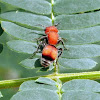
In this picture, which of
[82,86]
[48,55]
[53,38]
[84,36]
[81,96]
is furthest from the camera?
[53,38]

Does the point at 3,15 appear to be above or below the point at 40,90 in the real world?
above

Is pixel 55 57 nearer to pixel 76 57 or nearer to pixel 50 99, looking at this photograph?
pixel 76 57

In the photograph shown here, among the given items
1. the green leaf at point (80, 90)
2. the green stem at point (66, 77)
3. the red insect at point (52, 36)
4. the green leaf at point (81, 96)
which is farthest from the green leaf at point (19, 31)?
the green leaf at point (81, 96)

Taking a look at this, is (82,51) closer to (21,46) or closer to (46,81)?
(46,81)

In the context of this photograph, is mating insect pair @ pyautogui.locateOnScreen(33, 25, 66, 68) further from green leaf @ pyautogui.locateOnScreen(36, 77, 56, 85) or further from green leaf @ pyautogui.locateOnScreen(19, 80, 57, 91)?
green leaf @ pyautogui.locateOnScreen(19, 80, 57, 91)

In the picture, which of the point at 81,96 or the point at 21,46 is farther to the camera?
the point at 21,46

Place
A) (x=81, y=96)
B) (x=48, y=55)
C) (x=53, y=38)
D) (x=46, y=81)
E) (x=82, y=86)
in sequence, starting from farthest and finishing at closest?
(x=53, y=38) → (x=48, y=55) → (x=46, y=81) → (x=82, y=86) → (x=81, y=96)

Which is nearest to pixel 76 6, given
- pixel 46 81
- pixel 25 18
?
pixel 25 18

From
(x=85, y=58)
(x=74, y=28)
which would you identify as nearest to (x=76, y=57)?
(x=85, y=58)
